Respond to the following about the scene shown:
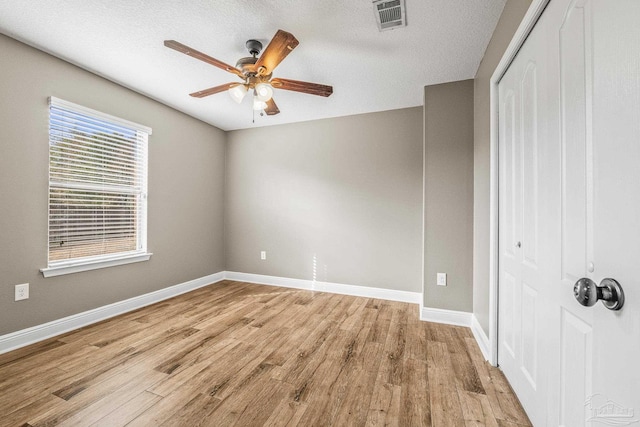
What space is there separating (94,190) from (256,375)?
99.1 inches

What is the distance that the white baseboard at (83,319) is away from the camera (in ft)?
6.95

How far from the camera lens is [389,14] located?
1.82 meters

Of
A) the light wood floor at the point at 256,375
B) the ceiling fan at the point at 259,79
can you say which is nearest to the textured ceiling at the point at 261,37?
the ceiling fan at the point at 259,79

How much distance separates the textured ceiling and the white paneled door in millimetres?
719

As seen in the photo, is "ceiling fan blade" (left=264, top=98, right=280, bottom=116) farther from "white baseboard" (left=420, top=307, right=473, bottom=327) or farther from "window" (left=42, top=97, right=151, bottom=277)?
"white baseboard" (left=420, top=307, right=473, bottom=327)

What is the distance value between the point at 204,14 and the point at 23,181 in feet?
6.76

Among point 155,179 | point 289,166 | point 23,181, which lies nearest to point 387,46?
point 289,166

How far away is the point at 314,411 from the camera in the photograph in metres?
1.48

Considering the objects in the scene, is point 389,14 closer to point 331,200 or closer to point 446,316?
point 331,200

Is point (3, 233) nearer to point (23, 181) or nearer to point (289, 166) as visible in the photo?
point (23, 181)

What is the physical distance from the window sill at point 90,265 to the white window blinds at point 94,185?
0.12 feet

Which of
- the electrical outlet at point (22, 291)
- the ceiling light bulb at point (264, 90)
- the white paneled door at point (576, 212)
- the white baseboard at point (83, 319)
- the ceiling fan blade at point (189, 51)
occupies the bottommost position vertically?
the white baseboard at point (83, 319)

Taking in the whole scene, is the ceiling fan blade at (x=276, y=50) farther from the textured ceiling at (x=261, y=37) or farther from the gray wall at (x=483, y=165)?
the gray wall at (x=483, y=165)

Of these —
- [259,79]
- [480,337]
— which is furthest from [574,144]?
[259,79]
